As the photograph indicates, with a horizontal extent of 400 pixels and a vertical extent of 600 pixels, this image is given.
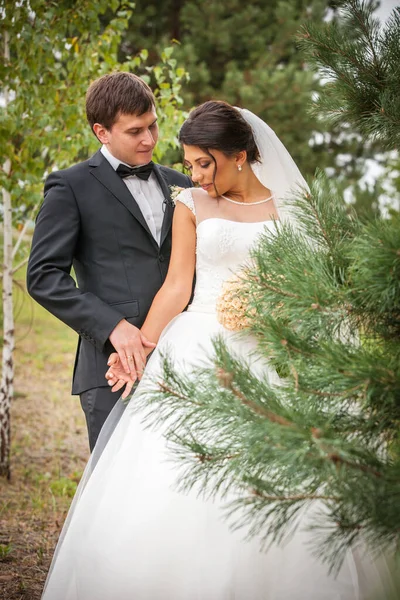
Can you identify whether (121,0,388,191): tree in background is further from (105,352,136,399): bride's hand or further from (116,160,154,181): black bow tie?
(105,352,136,399): bride's hand

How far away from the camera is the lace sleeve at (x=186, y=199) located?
2.92 metres

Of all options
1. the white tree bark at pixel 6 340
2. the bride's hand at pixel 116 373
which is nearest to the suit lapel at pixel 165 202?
the bride's hand at pixel 116 373

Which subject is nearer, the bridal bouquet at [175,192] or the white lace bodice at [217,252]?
the white lace bodice at [217,252]

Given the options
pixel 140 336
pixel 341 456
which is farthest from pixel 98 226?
pixel 341 456

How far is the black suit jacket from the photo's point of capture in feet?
9.29

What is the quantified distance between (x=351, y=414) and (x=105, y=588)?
4.23 ft

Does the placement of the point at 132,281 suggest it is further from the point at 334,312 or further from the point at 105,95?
the point at 334,312

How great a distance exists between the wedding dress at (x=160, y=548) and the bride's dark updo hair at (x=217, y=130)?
807mm

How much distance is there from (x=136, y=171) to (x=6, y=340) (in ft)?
8.09

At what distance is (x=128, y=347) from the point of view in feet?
8.84

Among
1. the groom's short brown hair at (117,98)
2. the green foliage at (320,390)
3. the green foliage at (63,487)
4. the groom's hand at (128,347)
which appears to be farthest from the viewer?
the green foliage at (63,487)

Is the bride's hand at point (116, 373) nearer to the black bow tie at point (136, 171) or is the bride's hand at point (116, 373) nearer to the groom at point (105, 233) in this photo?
the groom at point (105, 233)

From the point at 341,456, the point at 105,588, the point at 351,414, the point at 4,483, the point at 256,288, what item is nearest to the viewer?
the point at 341,456

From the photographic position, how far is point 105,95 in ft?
9.55
